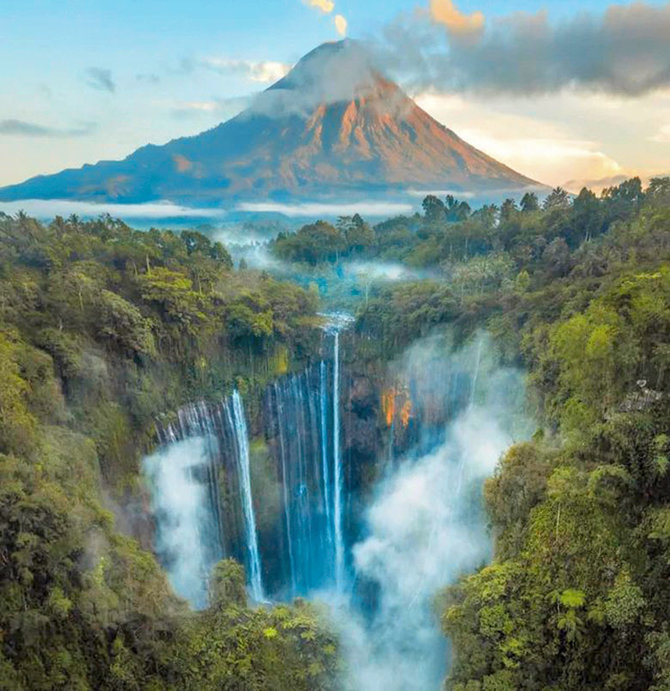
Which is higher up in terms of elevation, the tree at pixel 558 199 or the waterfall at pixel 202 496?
the tree at pixel 558 199

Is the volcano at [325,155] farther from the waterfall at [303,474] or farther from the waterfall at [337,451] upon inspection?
the waterfall at [303,474]

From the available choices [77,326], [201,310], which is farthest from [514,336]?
[77,326]

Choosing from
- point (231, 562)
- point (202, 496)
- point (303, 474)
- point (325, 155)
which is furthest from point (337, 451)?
point (325, 155)

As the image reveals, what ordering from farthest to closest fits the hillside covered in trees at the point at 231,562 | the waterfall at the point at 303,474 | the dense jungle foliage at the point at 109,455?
the waterfall at the point at 303,474 → the dense jungle foliage at the point at 109,455 → the hillside covered in trees at the point at 231,562

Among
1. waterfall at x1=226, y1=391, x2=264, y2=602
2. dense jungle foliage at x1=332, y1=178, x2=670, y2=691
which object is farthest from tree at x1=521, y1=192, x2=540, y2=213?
waterfall at x1=226, y1=391, x2=264, y2=602

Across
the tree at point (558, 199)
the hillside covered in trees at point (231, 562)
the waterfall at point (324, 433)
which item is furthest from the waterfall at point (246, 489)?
the tree at point (558, 199)
